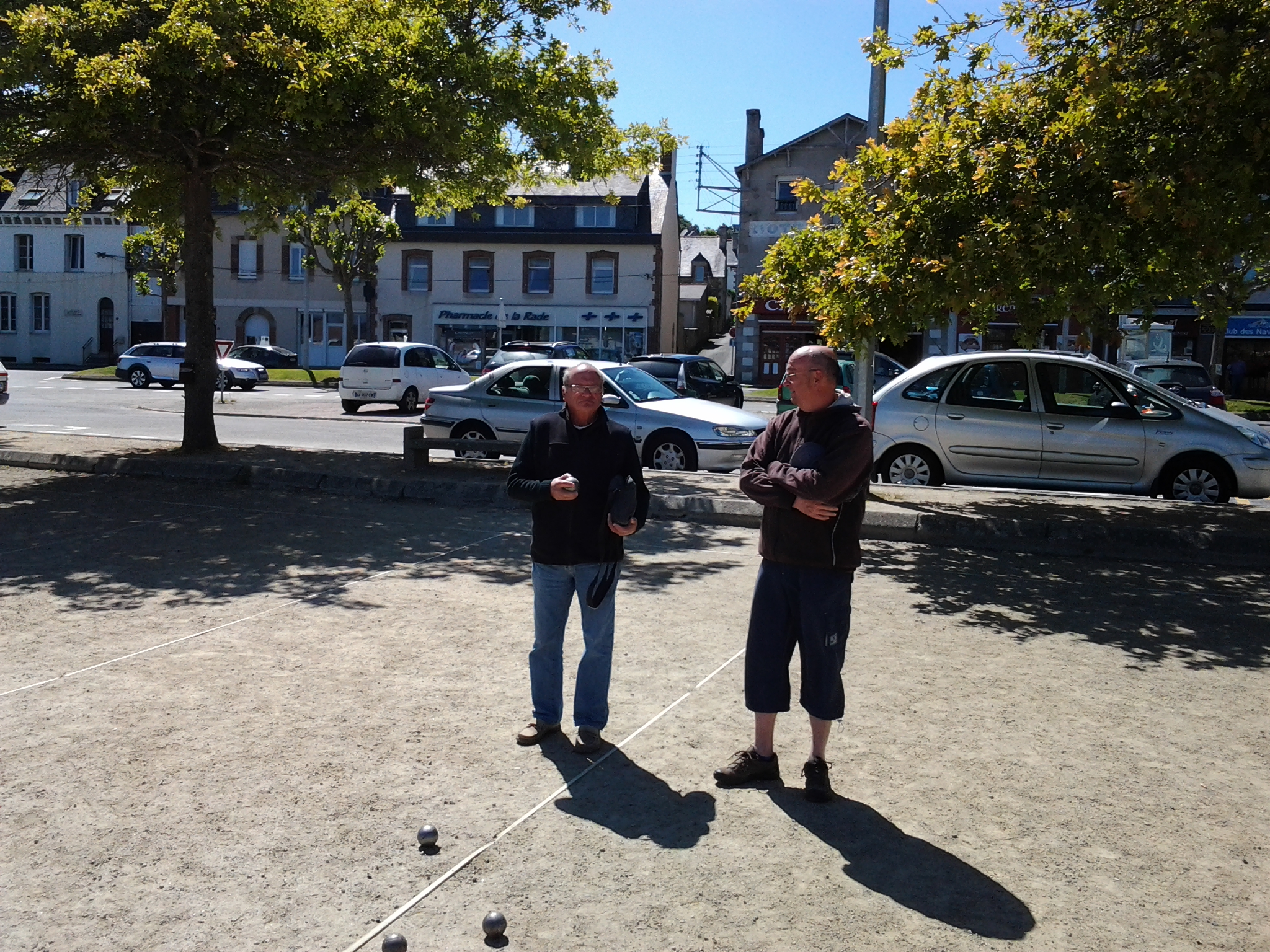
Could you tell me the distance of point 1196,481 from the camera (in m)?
12.7

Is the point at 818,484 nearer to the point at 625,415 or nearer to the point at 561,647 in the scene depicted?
the point at 561,647

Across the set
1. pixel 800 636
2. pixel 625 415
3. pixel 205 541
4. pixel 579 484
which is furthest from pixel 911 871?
pixel 625 415

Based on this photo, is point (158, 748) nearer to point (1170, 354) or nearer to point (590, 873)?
point (590, 873)

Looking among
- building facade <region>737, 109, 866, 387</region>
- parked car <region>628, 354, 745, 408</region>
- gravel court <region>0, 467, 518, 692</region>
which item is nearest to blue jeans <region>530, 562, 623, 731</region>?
gravel court <region>0, 467, 518, 692</region>

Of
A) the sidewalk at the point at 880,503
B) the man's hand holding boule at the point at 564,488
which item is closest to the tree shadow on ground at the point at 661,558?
the sidewalk at the point at 880,503

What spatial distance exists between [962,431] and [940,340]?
32989 millimetres

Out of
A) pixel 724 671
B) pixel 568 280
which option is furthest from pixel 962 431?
pixel 568 280

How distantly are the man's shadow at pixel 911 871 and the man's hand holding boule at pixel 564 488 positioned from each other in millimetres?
1452

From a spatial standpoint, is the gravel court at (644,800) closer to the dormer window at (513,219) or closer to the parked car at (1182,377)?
the parked car at (1182,377)

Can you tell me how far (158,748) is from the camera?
5008mm

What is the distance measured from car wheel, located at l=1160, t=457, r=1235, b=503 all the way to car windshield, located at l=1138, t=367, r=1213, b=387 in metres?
14.6

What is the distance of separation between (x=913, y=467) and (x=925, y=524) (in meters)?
2.95

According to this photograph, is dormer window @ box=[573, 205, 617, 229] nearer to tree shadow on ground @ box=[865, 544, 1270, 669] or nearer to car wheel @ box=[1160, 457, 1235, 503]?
car wheel @ box=[1160, 457, 1235, 503]

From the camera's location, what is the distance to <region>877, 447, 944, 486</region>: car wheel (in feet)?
44.4
